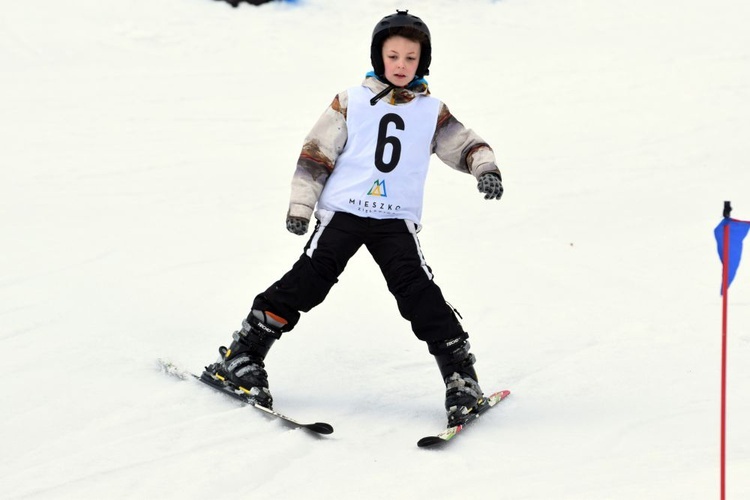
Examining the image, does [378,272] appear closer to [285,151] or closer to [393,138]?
[393,138]

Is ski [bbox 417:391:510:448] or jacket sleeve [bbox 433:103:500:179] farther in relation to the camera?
jacket sleeve [bbox 433:103:500:179]

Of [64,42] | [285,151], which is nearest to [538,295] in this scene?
[285,151]

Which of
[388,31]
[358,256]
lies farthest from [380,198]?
[358,256]

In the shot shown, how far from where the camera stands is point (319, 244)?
4.31 metres

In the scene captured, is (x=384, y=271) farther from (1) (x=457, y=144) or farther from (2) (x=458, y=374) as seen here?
(1) (x=457, y=144)

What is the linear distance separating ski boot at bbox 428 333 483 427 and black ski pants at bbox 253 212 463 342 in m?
0.04

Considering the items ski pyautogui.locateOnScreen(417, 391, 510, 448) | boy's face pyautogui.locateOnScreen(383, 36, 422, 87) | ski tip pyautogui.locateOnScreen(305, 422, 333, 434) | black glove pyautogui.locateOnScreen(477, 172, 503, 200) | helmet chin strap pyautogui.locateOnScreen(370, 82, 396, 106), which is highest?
boy's face pyautogui.locateOnScreen(383, 36, 422, 87)

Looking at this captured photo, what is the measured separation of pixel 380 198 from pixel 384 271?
32cm

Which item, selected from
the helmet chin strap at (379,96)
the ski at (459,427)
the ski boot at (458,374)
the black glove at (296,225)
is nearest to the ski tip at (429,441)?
the ski at (459,427)

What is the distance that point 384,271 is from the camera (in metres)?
4.36

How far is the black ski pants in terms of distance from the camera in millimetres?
4270

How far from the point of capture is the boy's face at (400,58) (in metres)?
4.28

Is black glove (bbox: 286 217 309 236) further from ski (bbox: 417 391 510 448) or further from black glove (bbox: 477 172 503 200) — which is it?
ski (bbox: 417 391 510 448)

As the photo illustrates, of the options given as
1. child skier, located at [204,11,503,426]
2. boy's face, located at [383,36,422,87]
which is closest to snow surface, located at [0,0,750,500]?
child skier, located at [204,11,503,426]
